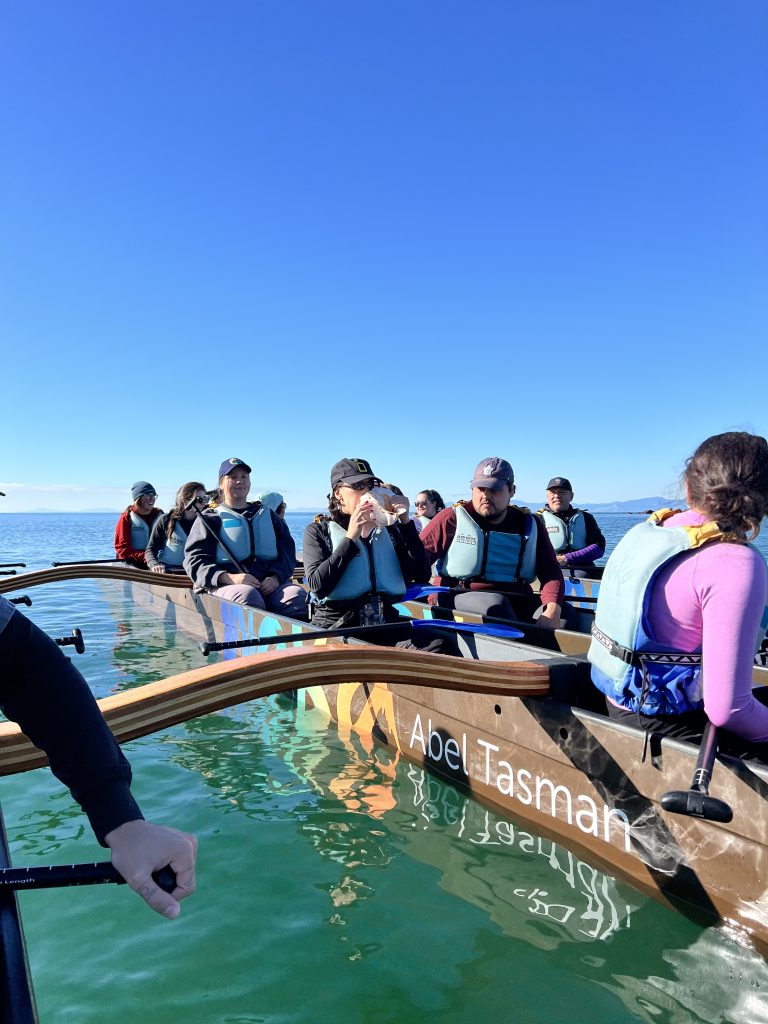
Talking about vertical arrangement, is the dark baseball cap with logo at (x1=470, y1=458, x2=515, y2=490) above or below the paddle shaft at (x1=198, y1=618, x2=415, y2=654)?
above

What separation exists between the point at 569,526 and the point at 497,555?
437cm

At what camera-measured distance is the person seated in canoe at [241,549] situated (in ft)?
23.3

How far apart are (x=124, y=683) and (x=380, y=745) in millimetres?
3303

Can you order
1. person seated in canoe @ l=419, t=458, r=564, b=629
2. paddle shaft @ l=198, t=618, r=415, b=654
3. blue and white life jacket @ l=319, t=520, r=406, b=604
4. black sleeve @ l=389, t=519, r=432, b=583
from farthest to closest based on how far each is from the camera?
person seated in canoe @ l=419, t=458, r=564, b=629
black sleeve @ l=389, t=519, r=432, b=583
blue and white life jacket @ l=319, t=520, r=406, b=604
paddle shaft @ l=198, t=618, r=415, b=654

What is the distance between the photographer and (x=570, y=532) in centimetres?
976

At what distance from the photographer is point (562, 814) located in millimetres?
3393

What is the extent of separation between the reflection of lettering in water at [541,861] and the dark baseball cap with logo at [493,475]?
2.15 meters

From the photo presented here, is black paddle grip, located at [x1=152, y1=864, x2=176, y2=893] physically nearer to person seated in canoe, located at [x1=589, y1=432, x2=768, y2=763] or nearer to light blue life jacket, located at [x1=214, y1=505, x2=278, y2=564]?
person seated in canoe, located at [x1=589, y1=432, x2=768, y2=763]

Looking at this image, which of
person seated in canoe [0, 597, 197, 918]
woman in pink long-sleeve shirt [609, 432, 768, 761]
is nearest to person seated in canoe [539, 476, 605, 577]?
woman in pink long-sleeve shirt [609, 432, 768, 761]

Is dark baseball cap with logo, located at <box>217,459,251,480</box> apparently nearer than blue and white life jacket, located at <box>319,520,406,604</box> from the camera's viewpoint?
No

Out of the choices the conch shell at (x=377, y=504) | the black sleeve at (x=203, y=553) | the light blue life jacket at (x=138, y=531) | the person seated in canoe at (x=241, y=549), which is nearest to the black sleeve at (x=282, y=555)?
the person seated in canoe at (x=241, y=549)

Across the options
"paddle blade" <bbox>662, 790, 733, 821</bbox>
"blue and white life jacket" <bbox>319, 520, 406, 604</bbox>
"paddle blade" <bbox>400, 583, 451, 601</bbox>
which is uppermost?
"blue and white life jacket" <bbox>319, 520, 406, 604</bbox>

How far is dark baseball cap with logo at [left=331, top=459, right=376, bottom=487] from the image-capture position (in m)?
4.93

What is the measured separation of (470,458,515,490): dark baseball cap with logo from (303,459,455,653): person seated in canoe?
63 centimetres
